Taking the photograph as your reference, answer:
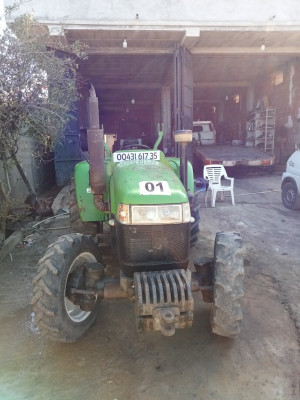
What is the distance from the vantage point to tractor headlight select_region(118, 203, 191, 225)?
2.46 meters

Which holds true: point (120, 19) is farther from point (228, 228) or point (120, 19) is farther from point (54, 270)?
point (54, 270)

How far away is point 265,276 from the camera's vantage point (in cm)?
386

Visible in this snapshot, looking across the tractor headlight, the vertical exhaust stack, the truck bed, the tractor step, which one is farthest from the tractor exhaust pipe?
the truck bed

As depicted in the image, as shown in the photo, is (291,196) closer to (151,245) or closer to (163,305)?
(151,245)

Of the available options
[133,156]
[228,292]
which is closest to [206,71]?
[133,156]

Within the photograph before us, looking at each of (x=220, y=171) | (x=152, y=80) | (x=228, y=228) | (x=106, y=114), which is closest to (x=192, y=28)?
(x=220, y=171)

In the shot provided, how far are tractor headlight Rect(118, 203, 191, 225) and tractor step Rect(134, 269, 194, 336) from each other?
17.5 inches

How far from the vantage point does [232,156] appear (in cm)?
1105

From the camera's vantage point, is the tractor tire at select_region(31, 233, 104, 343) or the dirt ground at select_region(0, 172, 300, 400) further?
the tractor tire at select_region(31, 233, 104, 343)

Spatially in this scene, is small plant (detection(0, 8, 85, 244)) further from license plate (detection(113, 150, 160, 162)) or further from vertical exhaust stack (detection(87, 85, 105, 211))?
vertical exhaust stack (detection(87, 85, 105, 211))

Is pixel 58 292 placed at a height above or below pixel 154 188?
below

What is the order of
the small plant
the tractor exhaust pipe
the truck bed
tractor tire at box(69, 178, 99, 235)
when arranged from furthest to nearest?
the truck bed → the small plant → tractor tire at box(69, 178, 99, 235) → the tractor exhaust pipe

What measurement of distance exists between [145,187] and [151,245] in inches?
18.5

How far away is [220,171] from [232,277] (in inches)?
226
